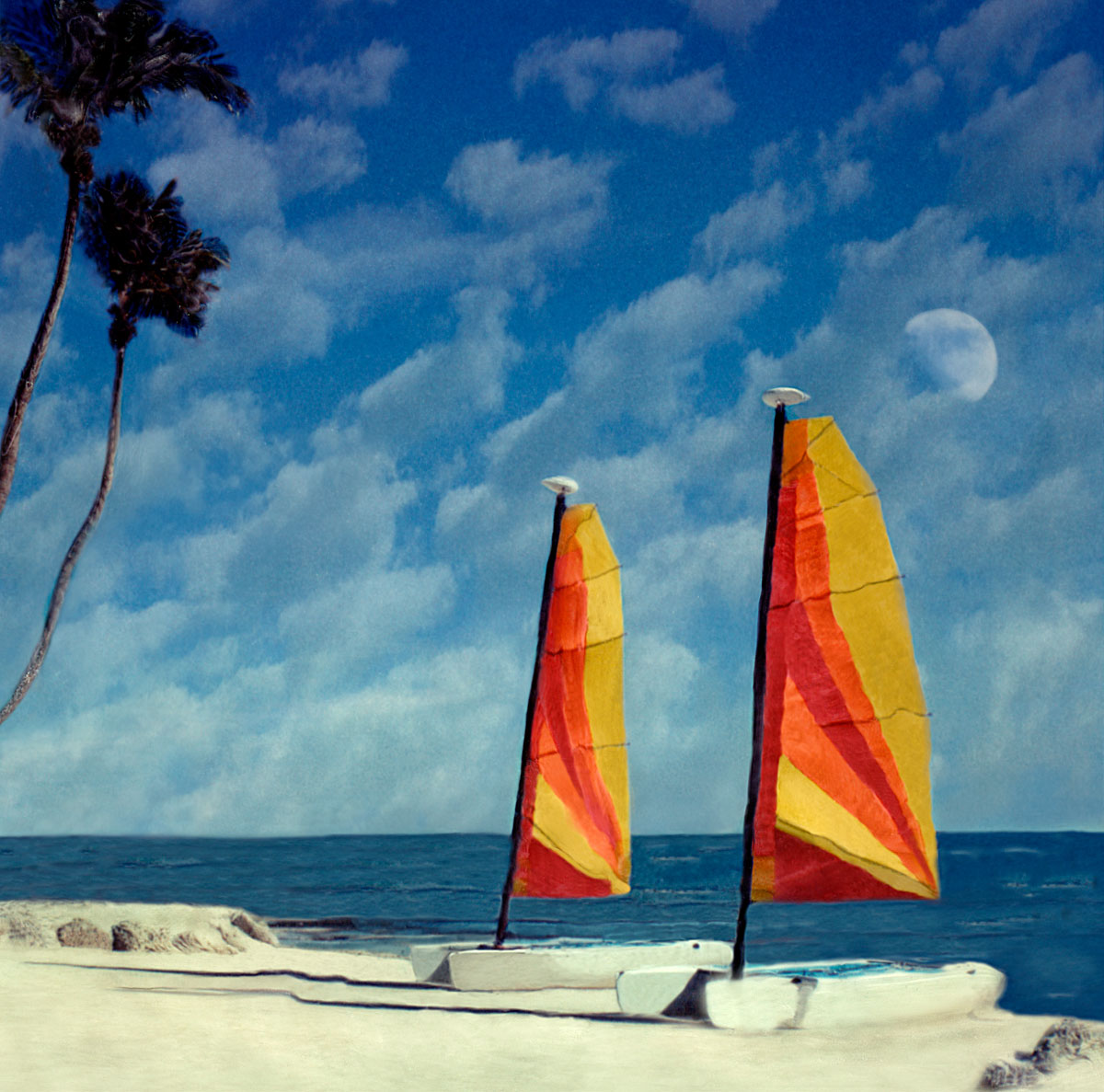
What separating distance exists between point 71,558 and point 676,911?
30453mm

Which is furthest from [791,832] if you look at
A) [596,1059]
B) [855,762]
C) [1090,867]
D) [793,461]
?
[1090,867]

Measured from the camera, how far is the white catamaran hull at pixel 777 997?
42.1 ft

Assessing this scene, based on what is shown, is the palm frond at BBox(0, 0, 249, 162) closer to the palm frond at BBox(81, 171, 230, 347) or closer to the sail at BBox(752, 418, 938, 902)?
the palm frond at BBox(81, 171, 230, 347)

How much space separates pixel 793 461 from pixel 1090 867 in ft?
254

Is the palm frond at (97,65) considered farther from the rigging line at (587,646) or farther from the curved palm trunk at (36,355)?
the rigging line at (587,646)

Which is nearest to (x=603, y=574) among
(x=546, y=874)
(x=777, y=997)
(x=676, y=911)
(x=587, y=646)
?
(x=587, y=646)

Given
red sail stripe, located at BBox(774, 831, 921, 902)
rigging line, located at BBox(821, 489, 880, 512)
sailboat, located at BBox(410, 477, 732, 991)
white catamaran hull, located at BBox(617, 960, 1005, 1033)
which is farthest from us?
sailboat, located at BBox(410, 477, 732, 991)

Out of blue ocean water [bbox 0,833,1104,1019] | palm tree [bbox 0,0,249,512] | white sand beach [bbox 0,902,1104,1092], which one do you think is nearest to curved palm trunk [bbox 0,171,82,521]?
palm tree [bbox 0,0,249,512]

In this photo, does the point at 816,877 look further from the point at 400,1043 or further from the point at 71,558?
the point at 71,558

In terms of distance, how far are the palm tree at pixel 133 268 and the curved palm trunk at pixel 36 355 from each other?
3.78ft

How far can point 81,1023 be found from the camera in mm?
11336

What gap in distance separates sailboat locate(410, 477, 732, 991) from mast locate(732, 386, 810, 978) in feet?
11.9

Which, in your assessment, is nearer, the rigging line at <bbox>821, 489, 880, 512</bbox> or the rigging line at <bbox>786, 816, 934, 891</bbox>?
the rigging line at <bbox>786, 816, 934, 891</bbox>

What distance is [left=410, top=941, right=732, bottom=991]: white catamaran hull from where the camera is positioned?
15562 millimetres
